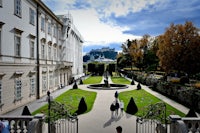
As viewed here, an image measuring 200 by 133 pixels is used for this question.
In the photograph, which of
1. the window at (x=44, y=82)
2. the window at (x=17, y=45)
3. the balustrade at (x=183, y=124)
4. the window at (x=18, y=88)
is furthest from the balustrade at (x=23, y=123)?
the window at (x=44, y=82)

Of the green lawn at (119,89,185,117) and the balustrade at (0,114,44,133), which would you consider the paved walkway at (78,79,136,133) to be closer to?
the green lawn at (119,89,185,117)

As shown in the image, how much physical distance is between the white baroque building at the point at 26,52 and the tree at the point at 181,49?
1743 cm

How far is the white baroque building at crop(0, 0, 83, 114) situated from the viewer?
1850cm

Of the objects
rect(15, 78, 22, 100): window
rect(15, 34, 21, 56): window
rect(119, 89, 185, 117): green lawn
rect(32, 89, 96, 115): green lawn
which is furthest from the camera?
rect(15, 34, 21, 56): window

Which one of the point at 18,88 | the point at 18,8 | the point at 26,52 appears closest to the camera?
the point at 18,8

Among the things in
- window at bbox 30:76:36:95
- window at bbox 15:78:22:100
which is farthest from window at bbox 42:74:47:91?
window at bbox 15:78:22:100

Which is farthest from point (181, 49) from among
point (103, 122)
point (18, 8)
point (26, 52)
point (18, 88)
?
point (18, 88)

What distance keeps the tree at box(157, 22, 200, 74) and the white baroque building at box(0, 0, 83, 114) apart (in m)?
17.4

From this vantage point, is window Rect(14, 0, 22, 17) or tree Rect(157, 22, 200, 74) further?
tree Rect(157, 22, 200, 74)

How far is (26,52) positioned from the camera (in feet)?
77.3

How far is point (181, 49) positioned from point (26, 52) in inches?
889

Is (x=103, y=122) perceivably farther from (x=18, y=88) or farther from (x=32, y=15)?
(x=32, y=15)

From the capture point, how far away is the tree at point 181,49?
1328 inches

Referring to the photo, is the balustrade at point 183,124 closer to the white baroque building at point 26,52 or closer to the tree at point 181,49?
the white baroque building at point 26,52
